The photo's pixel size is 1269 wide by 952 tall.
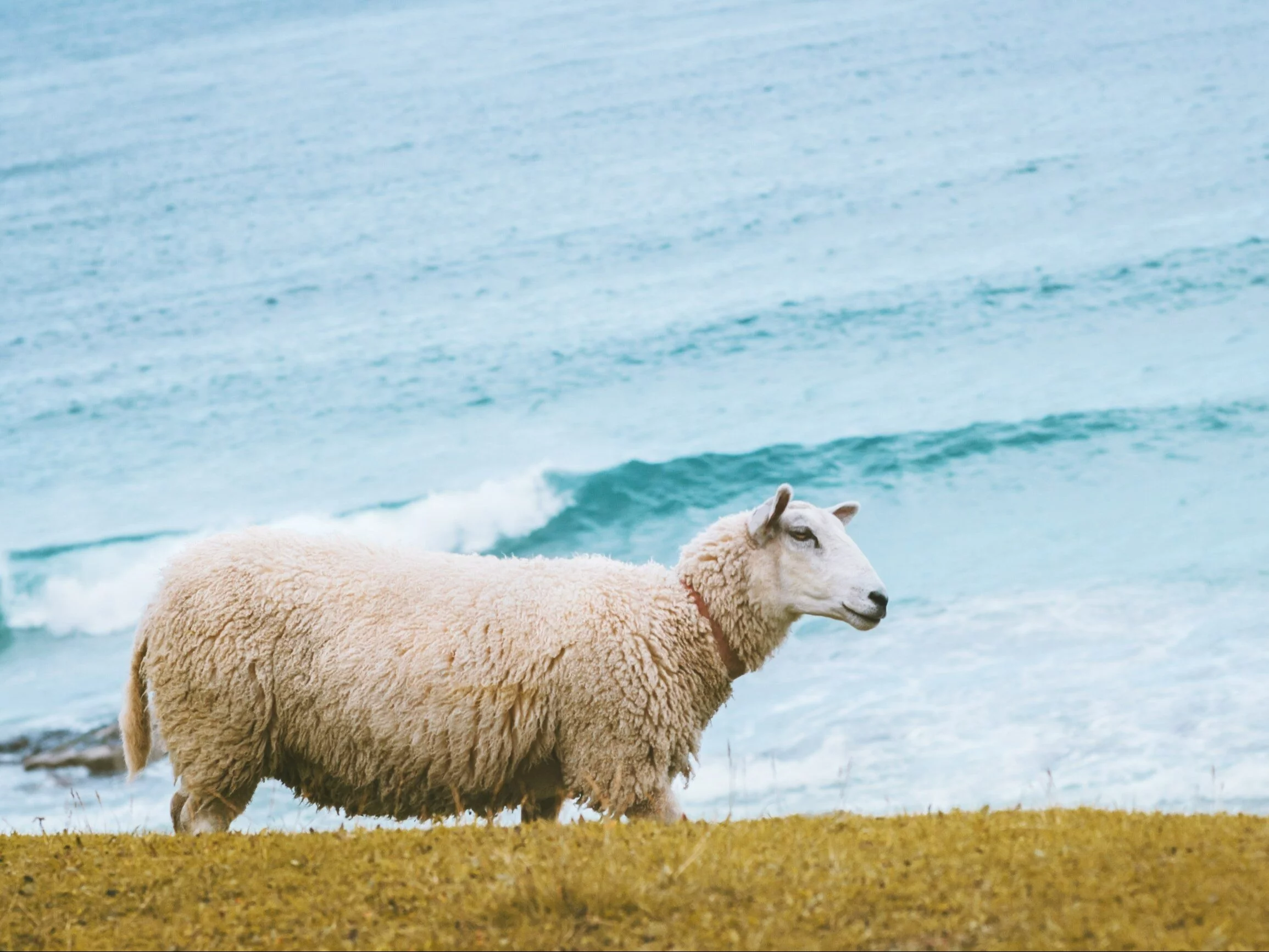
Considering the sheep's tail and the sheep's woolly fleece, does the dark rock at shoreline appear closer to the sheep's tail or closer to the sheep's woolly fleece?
the sheep's tail

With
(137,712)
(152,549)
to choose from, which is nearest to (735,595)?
(137,712)

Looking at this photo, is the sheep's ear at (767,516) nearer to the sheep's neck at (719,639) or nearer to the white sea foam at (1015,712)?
the sheep's neck at (719,639)

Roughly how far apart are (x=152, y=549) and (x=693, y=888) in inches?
776

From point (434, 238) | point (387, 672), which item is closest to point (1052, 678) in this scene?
point (387, 672)

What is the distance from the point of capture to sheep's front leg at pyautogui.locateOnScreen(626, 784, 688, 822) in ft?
20.0

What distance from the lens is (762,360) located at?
26422 mm

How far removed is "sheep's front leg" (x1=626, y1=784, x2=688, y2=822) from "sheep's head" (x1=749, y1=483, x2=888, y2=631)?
Answer: 1096 millimetres

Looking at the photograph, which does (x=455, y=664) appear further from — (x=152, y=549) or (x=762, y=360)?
(x=762, y=360)

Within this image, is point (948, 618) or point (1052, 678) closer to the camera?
point (1052, 678)

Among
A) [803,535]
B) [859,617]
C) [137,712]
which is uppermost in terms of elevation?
[803,535]

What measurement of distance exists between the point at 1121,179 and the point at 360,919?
106 feet

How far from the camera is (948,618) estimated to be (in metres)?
15.2

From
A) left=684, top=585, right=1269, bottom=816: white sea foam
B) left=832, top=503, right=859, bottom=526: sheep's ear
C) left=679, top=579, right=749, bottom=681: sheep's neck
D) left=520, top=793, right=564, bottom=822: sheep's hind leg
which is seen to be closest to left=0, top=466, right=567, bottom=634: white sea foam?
left=684, top=585, right=1269, bottom=816: white sea foam

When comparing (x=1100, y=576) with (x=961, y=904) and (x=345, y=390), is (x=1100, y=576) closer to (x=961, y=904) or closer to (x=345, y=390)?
(x=961, y=904)
